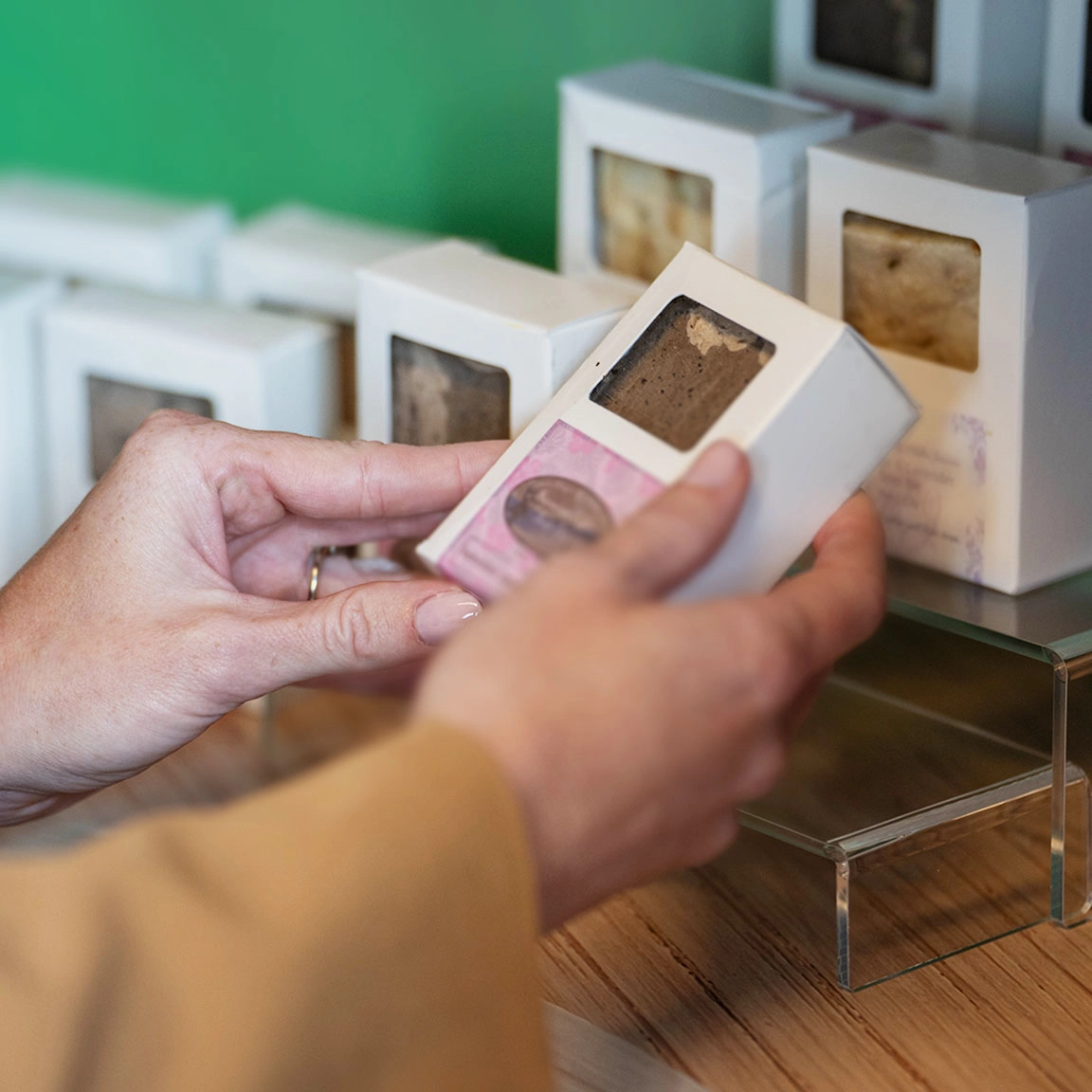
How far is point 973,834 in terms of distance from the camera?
2.36 ft

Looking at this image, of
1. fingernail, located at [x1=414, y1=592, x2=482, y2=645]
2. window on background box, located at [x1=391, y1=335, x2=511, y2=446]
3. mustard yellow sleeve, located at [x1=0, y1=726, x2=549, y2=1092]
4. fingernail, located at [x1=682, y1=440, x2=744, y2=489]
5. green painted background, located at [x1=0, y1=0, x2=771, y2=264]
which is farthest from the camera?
green painted background, located at [x1=0, y1=0, x2=771, y2=264]

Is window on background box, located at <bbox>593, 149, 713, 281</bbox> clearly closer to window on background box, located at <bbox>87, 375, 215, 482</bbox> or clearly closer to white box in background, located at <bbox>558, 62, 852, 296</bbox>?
white box in background, located at <bbox>558, 62, 852, 296</bbox>

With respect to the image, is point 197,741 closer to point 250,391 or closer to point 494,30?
point 250,391

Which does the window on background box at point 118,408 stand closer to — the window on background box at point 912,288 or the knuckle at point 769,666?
the window on background box at point 912,288

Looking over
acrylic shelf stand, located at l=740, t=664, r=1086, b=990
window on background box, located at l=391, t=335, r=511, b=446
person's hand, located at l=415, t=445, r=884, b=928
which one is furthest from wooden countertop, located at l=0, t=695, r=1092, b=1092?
window on background box, located at l=391, t=335, r=511, b=446

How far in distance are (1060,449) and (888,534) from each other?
10cm

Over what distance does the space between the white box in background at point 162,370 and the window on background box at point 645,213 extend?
210mm

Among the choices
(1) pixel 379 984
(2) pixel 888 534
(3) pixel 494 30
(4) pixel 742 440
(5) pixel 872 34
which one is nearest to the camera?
(1) pixel 379 984

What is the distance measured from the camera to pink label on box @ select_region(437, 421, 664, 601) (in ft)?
1.99

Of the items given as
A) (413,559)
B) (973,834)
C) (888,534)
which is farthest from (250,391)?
(973,834)

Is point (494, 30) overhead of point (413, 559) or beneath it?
overhead

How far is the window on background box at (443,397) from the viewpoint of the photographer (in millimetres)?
794

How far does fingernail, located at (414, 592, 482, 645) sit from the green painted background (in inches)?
23.1

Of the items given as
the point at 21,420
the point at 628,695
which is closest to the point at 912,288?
the point at 628,695
